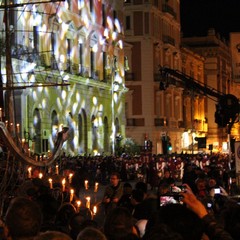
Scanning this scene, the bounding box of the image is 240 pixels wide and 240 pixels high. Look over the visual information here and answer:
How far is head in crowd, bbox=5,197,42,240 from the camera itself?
575 cm

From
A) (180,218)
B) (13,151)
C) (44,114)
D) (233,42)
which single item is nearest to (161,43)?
(44,114)

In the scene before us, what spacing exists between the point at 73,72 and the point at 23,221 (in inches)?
1547

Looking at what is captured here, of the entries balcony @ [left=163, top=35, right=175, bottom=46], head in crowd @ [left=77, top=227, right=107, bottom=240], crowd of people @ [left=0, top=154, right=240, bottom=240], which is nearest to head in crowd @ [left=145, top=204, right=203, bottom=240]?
crowd of people @ [left=0, top=154, right=240, bottom=240]

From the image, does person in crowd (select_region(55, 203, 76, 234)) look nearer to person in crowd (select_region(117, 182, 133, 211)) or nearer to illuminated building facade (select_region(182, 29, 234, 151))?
person in crowd (select_region(117, 182, 133, 211))

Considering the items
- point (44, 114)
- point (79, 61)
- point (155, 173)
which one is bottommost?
point (155, 173)

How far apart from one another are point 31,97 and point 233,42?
80.2ft

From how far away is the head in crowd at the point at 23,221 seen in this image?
5.75 m

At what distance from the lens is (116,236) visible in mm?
6219

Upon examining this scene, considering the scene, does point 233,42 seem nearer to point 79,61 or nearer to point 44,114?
point 44,114

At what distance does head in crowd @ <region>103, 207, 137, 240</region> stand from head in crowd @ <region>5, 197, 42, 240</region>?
0.64 meters

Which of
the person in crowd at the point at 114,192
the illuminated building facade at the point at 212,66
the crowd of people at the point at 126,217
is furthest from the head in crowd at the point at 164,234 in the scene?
the illuminated building facade at the point at 212,66

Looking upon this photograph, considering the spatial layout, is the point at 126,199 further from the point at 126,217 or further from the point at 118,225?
the point at 118,225

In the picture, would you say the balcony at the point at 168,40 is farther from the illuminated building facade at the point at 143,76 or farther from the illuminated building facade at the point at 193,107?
the illuminated building facade at the point at 193,107

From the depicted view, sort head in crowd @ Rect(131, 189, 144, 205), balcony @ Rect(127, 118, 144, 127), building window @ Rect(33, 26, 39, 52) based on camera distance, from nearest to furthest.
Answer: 1. head in crowd @ Rect(131, 189, 144, 205)
2. building window @ Rect(33, 26, 39, 52)
3. balcony @ Rect(127, 118, 144, 127)
